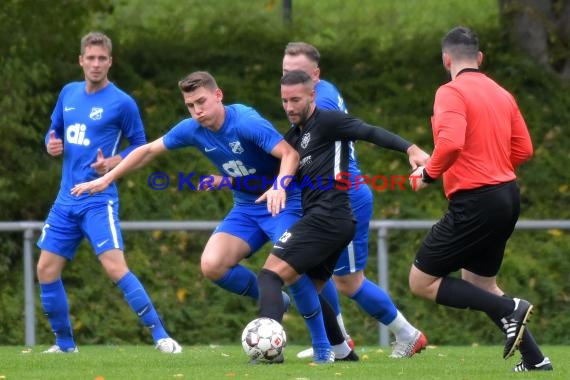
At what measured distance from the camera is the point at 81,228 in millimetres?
10094

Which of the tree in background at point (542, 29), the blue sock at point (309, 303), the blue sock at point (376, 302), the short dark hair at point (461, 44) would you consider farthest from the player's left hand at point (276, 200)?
the tree in background at point (542, 29)

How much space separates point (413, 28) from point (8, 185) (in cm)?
634

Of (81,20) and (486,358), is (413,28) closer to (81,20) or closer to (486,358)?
(81,20)

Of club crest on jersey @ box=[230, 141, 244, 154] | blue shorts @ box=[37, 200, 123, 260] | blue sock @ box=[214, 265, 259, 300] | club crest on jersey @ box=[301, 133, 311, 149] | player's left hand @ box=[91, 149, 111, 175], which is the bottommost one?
blue sock @ box=[214, 265, 259, 300]

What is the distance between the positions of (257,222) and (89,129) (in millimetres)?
1884

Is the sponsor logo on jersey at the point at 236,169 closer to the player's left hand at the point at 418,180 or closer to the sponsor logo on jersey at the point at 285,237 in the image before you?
the sponsor logo on jersey at the point at 285,237

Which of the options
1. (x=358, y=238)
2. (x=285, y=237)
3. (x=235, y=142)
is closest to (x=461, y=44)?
(x=285, y=237)

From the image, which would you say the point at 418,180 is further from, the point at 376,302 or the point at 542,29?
the point at 542,29

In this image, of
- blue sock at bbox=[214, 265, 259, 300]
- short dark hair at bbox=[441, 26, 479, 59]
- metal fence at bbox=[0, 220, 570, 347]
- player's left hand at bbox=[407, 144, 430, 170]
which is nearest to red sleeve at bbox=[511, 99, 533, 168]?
short dark hair at bbox=[441, 26, 479, 59]

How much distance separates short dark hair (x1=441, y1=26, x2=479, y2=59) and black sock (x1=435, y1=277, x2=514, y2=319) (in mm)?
1379

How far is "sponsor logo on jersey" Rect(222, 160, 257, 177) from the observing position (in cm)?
881

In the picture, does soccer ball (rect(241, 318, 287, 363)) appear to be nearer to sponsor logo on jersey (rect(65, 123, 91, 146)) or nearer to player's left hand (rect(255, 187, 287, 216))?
player's left hand (rect(255, 187, 287, 216))

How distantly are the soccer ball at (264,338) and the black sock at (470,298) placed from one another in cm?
100

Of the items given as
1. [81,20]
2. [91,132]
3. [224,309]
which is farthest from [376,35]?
[91,132]
